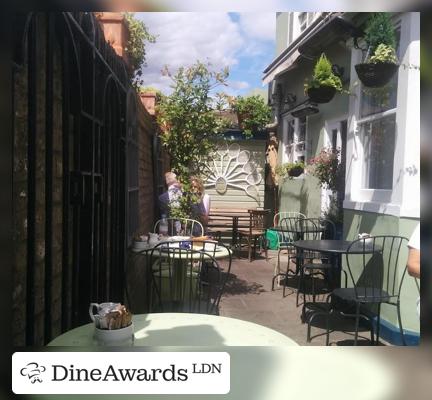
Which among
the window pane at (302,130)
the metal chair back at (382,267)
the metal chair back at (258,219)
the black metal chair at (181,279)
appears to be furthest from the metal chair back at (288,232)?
the black metal chair at (181,279)

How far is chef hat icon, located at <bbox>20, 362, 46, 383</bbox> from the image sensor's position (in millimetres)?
1655

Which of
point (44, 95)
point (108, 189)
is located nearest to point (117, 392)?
point (44, 95)

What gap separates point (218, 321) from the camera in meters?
1.99

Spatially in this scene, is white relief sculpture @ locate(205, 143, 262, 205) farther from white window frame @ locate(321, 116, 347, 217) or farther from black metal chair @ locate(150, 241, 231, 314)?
black metal chair @ locate(150, 241, 231, 314)

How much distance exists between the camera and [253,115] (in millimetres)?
9094

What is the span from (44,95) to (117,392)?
→ 4.03ft

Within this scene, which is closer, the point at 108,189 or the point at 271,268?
the point at 108,189

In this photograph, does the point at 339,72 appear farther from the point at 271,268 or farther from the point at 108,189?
the point at 108,189

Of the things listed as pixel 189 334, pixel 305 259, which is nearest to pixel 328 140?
pixel 305 259

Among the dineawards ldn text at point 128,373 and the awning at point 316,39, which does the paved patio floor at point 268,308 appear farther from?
the awning at point 316,39

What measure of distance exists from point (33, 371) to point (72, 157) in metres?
1.07

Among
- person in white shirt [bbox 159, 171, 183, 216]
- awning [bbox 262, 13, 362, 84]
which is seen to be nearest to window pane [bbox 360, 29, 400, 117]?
awning [bbox 262, 13, 362, 84]

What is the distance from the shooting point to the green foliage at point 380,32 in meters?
3.63

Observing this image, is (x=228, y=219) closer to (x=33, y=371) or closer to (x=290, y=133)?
(x=290, y=133)
